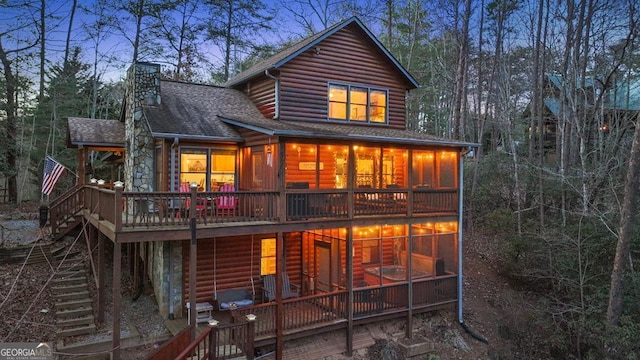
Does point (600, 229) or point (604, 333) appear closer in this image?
point (604, 333)

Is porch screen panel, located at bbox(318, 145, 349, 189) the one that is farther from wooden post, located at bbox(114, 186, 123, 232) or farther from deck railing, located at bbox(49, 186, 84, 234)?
deck railing, located at bbox(49, 186, 84, 234)

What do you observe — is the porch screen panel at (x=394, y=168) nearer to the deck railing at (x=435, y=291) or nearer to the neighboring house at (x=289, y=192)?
the neighboring house at (x=289, y=192)

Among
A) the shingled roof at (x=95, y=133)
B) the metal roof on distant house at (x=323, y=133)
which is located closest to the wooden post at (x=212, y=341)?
the metal roof on distant house at (x=323, y=133)

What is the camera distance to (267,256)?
1353 cm

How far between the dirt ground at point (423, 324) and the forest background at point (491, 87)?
838mm

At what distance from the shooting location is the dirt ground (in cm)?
1024

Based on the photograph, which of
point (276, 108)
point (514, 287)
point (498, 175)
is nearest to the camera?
point (276, 108)

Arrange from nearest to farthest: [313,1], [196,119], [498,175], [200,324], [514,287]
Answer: [200,324] < [196,119] < [514,287] < [498,175] < [313,1]

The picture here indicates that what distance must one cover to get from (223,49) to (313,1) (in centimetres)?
672

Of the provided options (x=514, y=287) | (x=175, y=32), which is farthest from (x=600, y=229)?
(x=175, y=32)

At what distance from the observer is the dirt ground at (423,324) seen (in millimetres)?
10235

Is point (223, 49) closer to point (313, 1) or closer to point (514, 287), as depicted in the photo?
point (313, 1)

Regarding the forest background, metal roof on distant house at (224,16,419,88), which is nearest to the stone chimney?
metal roof on distant house at (224,16,419,88)

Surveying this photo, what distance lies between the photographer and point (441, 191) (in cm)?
1343
